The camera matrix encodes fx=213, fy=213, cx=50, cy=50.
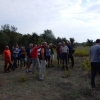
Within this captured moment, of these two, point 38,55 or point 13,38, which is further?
point 13,38

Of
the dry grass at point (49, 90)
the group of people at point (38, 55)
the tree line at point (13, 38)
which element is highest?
the tree line at point (13, 38)

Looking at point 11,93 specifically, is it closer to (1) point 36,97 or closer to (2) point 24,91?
(2) point 24,91

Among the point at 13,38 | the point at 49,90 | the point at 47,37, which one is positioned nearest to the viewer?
the point at 49,90

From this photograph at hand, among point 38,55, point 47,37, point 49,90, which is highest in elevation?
point 47,37

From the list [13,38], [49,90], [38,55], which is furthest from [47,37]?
[49,90]

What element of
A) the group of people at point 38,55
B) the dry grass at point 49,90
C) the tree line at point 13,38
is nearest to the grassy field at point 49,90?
the dry grass at point 49,90

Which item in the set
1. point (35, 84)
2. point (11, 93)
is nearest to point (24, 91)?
point (11, 93)

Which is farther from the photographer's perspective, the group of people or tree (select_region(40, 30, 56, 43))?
tree (select_region(40, 30, 56, 43))

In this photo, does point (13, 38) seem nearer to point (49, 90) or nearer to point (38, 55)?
point (38, 55)

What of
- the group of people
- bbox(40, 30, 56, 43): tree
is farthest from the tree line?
the group of people

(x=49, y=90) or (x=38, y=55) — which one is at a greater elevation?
(x=38, y=55)

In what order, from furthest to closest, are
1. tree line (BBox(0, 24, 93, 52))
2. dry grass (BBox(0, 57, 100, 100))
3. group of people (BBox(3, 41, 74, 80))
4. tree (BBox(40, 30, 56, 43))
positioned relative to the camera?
tree (BBox(40, 30, 56, 43)) < tree line (BBox(0, 24, 93, 52)) < group of people (BBox(3, 41, 74, 80)) < dry grass (BBox(0, 57, 100, 100))

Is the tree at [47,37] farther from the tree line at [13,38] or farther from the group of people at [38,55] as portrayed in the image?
the group of people at [38,55]

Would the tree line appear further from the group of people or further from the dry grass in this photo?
the dry grass
